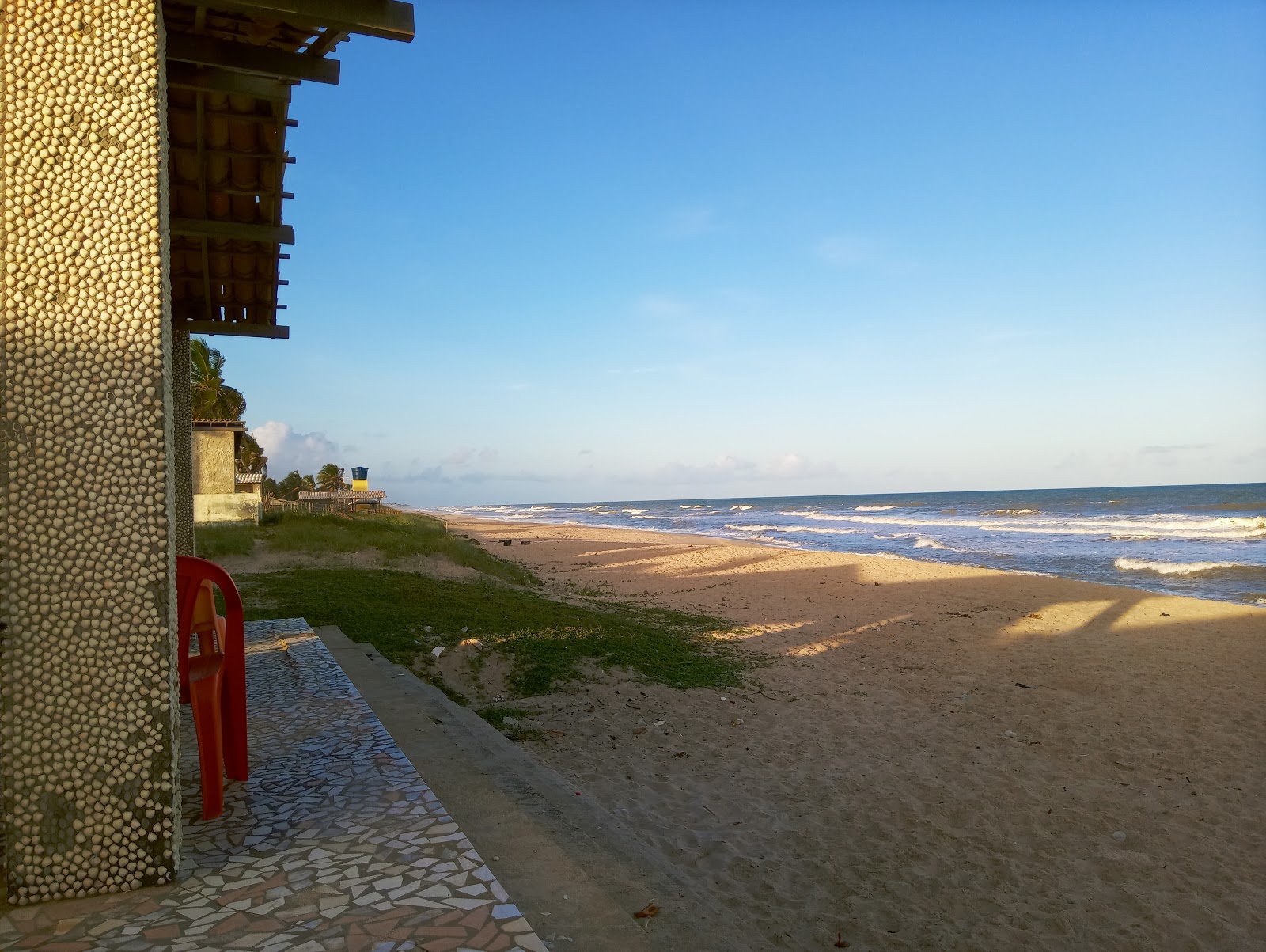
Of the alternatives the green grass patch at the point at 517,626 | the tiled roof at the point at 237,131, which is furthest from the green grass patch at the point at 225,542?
the tiled roof at the point at 237,131

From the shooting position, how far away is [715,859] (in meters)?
3.98

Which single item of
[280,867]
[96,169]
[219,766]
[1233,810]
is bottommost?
[1233,810]

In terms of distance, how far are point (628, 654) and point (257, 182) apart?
5.24 metres

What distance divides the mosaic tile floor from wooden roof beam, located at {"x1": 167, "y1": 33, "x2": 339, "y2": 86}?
3.49 metres

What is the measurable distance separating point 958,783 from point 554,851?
10.7ft

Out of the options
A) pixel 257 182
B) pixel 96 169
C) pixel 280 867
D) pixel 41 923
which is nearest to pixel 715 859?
pixel 280 867

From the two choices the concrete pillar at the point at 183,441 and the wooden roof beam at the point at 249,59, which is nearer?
the wooden roof beam at the point at 249,59

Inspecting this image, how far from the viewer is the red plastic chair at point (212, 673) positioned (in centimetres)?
329

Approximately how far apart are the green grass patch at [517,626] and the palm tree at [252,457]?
22128 millimetres

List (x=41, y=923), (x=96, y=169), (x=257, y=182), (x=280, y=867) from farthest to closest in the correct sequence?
(x=257, y=182)
(x=280, y=867)
(x=96, y=169)
(x=41, y=923)

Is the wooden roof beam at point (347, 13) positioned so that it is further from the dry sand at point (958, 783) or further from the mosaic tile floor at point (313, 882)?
the dry sand at point (958, 783)

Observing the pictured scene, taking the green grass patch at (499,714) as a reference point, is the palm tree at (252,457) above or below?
above

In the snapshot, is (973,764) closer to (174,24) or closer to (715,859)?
(715,859)

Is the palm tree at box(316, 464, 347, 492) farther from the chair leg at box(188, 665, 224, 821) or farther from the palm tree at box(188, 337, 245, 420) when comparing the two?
the chair leg at box(188, 665, 224, 821)
